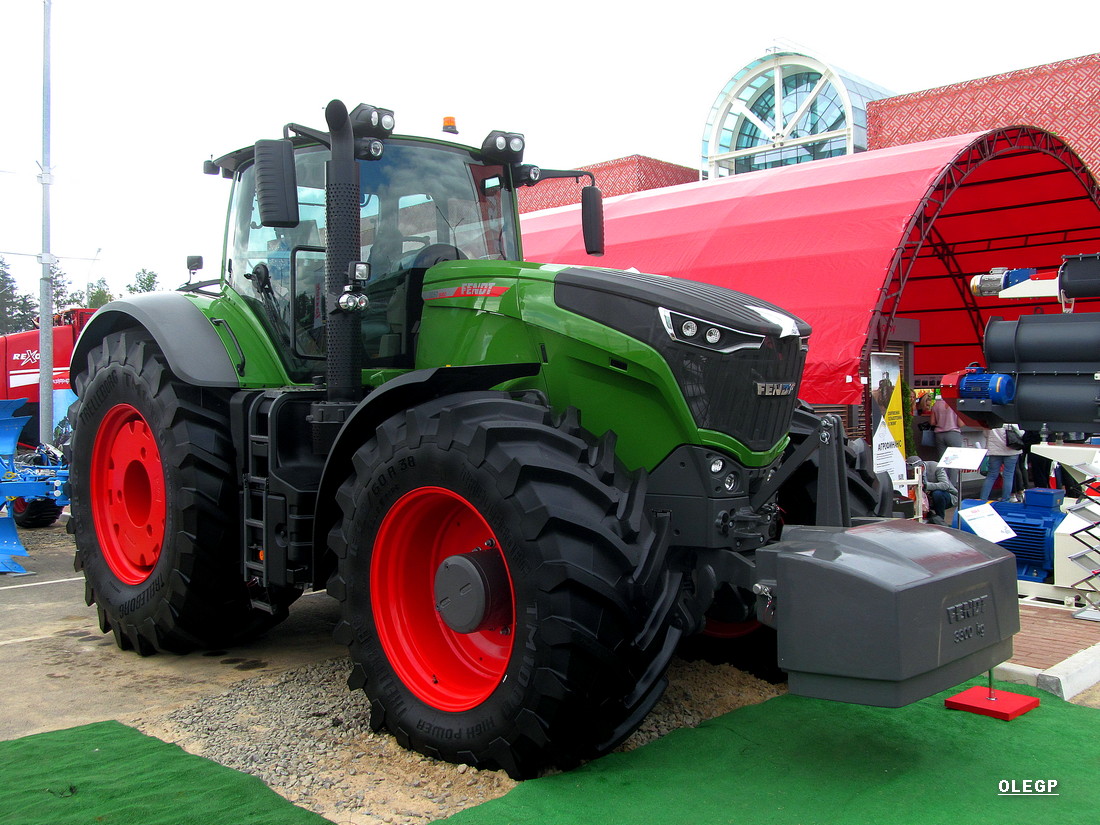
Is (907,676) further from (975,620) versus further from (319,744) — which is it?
(319,744)

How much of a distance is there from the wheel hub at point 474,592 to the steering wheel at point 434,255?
1.72 m

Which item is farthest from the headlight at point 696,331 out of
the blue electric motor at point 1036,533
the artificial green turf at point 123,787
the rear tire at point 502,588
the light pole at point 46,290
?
the light pole at point 46,290

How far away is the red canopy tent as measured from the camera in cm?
1225

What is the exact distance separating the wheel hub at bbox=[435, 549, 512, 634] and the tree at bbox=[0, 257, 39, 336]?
56.4m

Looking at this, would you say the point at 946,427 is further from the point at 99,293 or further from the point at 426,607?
the point at 99,293

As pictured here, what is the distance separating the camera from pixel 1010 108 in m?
24.0

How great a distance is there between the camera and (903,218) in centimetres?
1230

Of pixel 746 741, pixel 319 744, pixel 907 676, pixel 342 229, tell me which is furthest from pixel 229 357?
pixel 907 676

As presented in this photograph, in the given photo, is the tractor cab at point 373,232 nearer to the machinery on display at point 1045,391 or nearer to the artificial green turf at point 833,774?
the artificial green turf at point 833,774

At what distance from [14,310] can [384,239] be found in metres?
61.3

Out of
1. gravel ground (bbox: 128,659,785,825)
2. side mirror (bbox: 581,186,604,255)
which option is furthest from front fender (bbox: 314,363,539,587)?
side mirror (bbox: 581,186,604,255)

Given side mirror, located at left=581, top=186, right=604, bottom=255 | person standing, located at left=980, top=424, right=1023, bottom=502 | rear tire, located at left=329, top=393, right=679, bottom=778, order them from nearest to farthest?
rear tire, located at left=329, top=393, right=679, bottom=778
side mirror, located at left=581, top=186, right=604, bottom=255
person standing, located at left=980, top=424, right=1023, bottom=502

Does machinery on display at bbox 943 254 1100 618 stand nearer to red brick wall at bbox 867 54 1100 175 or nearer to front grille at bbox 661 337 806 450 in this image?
front grille at bbox 661 337 806 450

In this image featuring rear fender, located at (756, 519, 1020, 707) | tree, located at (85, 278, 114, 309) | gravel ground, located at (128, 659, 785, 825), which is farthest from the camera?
tree, located at (85, 278, 114, 309)
